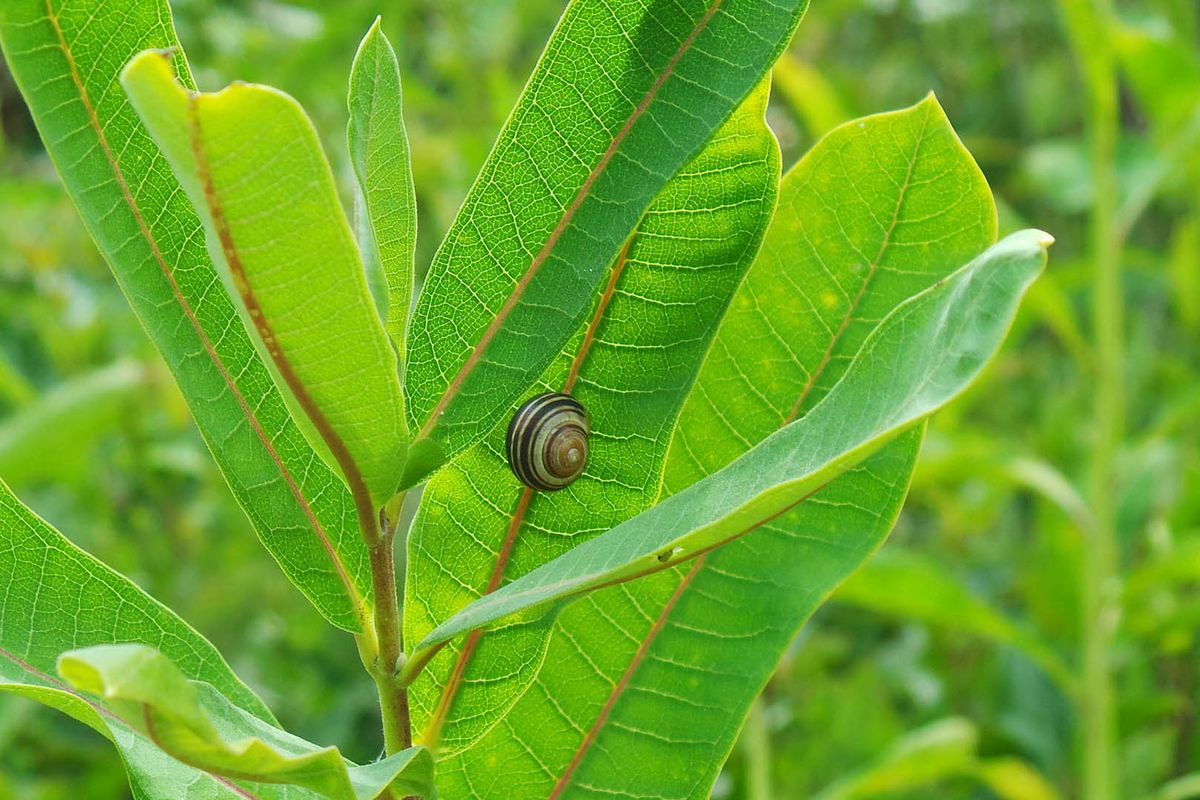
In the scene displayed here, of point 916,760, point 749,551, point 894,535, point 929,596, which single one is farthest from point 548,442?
point 894,535

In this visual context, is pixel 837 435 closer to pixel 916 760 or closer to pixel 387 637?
pixel 387 637

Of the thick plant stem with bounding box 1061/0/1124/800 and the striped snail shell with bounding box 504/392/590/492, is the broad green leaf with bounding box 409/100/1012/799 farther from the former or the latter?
the thick plant stem with bounding box 1061/0/1124/800

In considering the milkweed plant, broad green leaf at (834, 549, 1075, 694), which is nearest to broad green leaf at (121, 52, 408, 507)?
the milkweed plant

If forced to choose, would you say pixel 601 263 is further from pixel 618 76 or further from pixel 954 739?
pixel 954 739

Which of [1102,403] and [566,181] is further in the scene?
[1102,403]

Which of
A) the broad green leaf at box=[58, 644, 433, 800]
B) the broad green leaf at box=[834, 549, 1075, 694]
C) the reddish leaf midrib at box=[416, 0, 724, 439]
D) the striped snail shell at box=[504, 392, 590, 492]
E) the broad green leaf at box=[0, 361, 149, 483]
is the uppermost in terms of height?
the broad green leaf at box=[0, 361, 149, 483]

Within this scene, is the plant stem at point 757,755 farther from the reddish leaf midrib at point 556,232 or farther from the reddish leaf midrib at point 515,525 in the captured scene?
the reddish leaf midrib at point 556,232
